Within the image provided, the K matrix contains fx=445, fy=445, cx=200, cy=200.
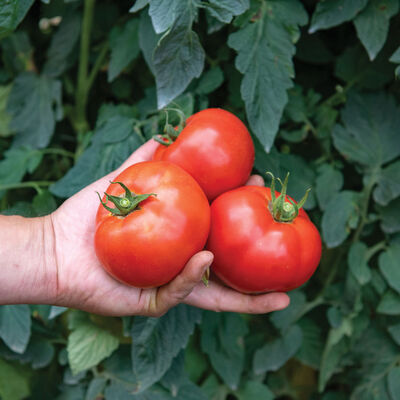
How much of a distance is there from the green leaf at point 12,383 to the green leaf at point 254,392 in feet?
2.00

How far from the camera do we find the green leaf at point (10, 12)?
2.78ft

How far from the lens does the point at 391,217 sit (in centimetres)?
112

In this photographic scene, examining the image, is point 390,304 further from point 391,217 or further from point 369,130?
point 369,130

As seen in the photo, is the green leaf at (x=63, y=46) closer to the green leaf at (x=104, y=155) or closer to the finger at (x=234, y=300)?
the green leaf at (x=104, y=155)

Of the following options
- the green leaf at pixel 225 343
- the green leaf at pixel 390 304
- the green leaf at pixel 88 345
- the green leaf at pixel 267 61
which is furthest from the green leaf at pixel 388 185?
the green leaf at pixel 88 345

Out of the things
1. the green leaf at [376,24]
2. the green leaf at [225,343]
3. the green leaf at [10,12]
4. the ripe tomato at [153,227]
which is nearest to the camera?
the ripe tomato at [153,227]

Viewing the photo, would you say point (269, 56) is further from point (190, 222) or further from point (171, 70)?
point (190, 222)

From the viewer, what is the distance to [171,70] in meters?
0.85

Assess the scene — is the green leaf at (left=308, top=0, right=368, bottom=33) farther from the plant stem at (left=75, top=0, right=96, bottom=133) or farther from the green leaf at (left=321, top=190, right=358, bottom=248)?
the plant stem at (left=75, top=0, right=96, bottom=133)

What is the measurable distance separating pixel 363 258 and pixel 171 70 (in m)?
0.66

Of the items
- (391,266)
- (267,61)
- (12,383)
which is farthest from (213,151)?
(12,383)

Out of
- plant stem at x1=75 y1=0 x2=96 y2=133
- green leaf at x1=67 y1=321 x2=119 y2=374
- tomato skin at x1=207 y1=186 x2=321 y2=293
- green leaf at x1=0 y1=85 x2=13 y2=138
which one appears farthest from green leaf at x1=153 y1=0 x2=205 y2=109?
green leaf at x1=0 y1=85 x2=13 y2=138

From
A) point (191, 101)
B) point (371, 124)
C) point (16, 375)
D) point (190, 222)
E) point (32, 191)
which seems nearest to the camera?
point (190, 222)

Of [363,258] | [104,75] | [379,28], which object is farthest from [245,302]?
[104,75]
